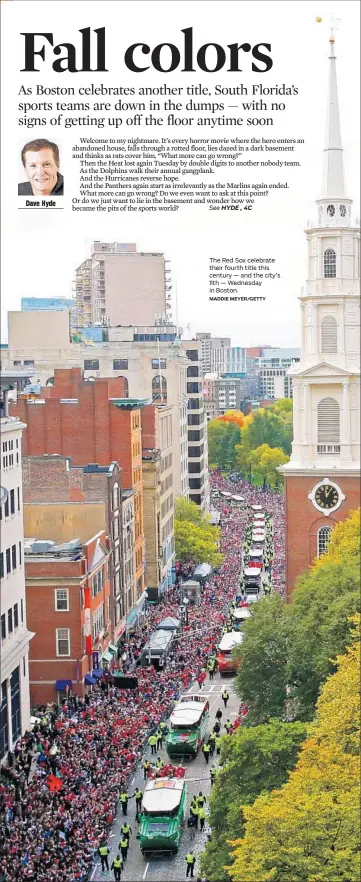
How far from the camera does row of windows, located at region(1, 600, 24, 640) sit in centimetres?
2707

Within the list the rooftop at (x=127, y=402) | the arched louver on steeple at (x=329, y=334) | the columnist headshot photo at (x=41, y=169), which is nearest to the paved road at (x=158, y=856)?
the arched louver on steeple at (x=329, y=334)

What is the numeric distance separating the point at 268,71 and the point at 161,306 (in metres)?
8.43

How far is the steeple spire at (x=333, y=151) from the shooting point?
64.8 feet

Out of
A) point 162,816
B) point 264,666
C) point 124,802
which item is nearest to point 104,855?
point 162,816

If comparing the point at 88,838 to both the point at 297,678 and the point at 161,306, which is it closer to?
the point at 297,678

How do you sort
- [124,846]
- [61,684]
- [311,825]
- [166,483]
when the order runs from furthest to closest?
[166,483]
[61,684]
[124,846]
[311,825]

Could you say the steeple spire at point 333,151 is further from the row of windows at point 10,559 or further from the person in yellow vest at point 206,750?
the person in yellow vest at point 206,750

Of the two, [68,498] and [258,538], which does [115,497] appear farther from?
[258,538]

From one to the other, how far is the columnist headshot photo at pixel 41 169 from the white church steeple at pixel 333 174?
3821 millimetres

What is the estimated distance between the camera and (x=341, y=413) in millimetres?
20125

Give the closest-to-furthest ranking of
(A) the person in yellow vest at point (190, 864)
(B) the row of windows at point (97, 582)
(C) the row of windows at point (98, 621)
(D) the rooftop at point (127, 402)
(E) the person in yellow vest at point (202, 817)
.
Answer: (A) the person in yellow vest at point (190, 864) → (E) the person in yellow vest at point (202, 817) → (C) the row of windows at point (98, 621) → (B) the row of windows at point (97, 582) → (D) the rooftop at point (127, 402)

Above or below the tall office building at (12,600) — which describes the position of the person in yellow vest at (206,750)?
below

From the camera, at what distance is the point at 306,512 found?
2094 centimetres

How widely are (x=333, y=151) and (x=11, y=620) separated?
40.5ft
